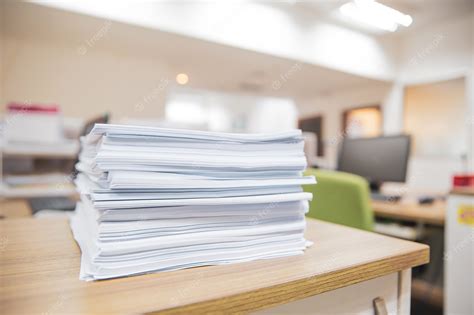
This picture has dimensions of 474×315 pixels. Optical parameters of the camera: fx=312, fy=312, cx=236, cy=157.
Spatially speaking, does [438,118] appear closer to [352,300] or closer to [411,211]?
[411,211]

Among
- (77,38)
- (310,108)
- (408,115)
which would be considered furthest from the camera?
(310,108)

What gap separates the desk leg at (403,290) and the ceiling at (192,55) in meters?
3.14

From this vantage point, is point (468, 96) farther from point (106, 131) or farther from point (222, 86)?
point (106, 131)

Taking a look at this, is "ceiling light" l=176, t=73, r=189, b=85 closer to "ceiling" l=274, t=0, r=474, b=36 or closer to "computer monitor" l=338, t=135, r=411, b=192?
"ceiling" l=274, t=0, r=474, b=36

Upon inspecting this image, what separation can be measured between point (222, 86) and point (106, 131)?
18.5 feet

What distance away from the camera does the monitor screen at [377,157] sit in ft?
7.34

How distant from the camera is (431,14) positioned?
4.16m

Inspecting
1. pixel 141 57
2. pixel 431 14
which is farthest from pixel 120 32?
pixel 431 14

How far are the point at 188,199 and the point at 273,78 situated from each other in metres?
4.97

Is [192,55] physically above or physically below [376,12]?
below

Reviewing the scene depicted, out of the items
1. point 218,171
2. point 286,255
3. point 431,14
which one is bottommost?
point 286,255

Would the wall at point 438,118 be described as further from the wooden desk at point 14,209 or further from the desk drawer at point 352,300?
the wooden desk at point 14,209

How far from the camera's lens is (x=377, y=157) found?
2375 mm

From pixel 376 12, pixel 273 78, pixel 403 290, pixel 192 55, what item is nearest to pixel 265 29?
pixel 192 55
